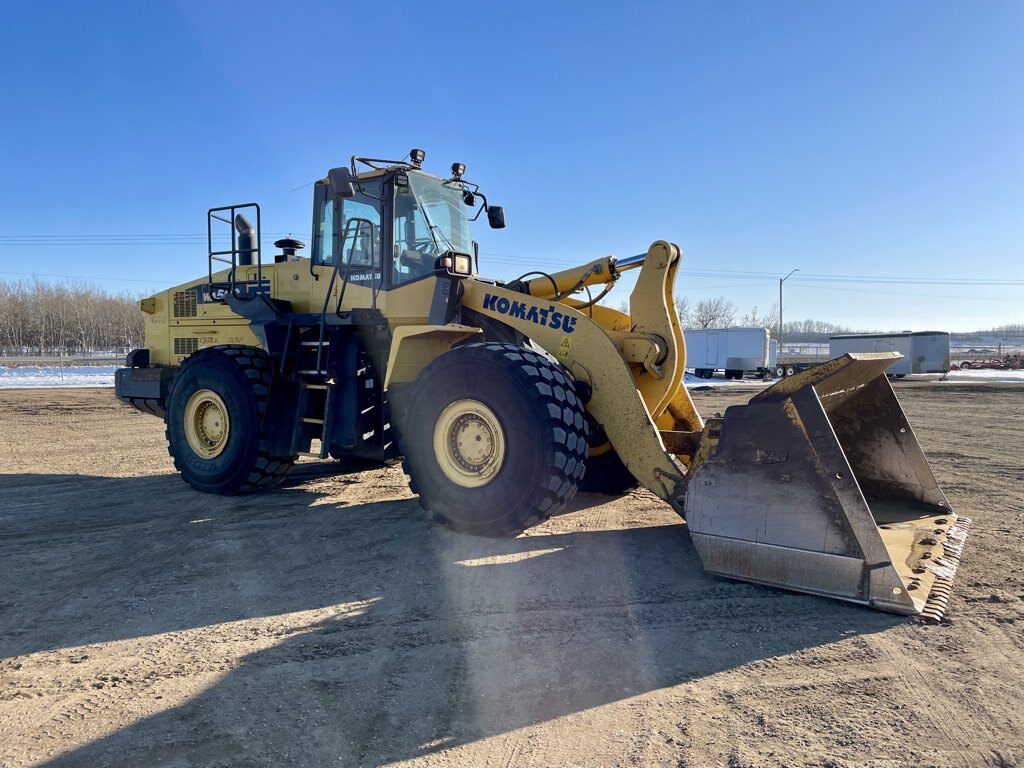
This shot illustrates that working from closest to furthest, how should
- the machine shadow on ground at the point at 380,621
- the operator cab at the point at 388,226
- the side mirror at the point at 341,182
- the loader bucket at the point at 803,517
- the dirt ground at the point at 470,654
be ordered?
the dirt ground at the point at 470,654, the machine shadow on ground at the point at 380,621, the loader bucket at the point at 803,517, the side mirror at the point at 341,182, the operator cab at the point at 388,226

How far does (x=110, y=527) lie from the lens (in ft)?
18.3

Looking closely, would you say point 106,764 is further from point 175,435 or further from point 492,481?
point 175,435

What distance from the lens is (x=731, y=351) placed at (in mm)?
36281

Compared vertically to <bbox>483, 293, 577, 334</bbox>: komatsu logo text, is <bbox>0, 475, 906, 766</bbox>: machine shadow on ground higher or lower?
lower

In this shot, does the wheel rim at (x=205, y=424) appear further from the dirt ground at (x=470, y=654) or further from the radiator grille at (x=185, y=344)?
the radiator grille at (x=185, y=344)

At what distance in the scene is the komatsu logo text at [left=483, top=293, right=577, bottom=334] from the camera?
16.8 ft

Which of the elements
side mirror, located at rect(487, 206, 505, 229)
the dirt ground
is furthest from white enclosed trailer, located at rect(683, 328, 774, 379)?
the dirt ground

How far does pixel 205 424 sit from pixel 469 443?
3.47 m

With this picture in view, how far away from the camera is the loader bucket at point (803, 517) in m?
3.50

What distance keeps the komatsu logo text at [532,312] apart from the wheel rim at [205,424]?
3.13 metres

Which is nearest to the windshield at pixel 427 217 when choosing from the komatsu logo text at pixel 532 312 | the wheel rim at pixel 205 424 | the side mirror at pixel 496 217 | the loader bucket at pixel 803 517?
the side mirror at pixel 496 217

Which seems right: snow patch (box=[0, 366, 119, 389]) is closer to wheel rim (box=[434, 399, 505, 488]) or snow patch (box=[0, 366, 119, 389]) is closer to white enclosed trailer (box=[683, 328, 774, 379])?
wheel rim (box=[434, 399, 505, 488])

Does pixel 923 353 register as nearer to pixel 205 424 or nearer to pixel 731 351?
pixel 731 351

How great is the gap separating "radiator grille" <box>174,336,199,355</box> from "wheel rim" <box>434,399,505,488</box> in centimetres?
456
